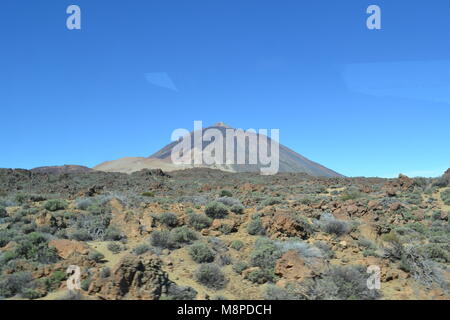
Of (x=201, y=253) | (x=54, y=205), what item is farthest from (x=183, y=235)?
(x=54, y=205)

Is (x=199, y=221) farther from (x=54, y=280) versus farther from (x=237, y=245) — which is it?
(x=54, y=280)

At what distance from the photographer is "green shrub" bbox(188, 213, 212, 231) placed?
1100cm

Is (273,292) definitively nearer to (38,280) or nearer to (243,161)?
(38,280)

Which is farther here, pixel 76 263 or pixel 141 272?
pixel 76 263

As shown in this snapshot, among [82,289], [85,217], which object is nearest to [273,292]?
[82,289]

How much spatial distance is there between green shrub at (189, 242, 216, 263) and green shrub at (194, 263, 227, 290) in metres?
0.87

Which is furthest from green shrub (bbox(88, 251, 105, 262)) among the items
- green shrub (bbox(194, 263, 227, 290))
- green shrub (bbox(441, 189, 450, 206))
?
green shrub (bbox(441, 189, 450, 206))

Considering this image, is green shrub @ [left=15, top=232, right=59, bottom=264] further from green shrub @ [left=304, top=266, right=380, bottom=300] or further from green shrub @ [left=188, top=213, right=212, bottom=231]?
green shrub @ [left=304, top=266, right=380, bottom=300]

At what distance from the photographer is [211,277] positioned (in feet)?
24.9

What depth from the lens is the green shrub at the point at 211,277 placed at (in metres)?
7.43

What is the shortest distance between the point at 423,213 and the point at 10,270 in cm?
1496

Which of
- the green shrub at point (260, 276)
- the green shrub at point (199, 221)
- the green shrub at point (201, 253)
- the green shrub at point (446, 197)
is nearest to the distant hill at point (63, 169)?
the green shrub at point (446, 197)

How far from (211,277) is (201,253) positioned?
1183mm
